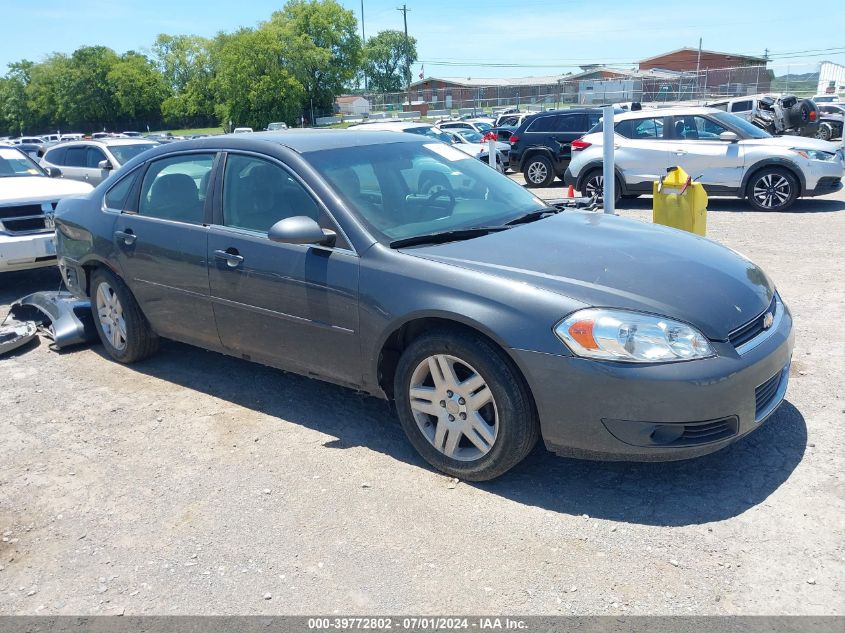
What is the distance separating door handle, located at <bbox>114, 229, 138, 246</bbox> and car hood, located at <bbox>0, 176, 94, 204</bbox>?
335 centimetres

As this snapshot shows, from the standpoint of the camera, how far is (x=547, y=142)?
1664 centimetres

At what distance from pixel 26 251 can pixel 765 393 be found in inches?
279

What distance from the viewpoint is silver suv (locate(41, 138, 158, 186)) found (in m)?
13.6

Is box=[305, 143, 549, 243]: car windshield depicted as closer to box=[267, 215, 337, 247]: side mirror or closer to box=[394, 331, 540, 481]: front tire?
box=[267, 215, 337, 247]: side mirror

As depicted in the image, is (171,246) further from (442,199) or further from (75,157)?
(75,157)

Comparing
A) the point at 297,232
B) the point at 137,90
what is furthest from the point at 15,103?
the point at 297,232

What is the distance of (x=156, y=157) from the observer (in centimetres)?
523

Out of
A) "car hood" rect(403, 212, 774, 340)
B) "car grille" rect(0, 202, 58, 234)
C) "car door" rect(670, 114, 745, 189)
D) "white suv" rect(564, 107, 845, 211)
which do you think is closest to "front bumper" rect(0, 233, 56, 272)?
"car grille" rect(0, 202, 58, 234)

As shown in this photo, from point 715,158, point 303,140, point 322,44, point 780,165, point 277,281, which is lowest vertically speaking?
point 780,165

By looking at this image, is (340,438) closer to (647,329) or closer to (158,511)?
(158,511)

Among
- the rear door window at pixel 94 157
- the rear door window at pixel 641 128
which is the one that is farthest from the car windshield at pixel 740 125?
the rear door window at pixel 94 157

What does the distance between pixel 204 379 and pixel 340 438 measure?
1556 mm

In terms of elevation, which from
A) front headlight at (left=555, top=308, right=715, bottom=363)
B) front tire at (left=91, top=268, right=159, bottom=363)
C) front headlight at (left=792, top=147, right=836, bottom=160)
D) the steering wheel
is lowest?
front tire at (left=91, top=268, right=159, bottom=363)

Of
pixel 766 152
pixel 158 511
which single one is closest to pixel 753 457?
pixel 158 511
